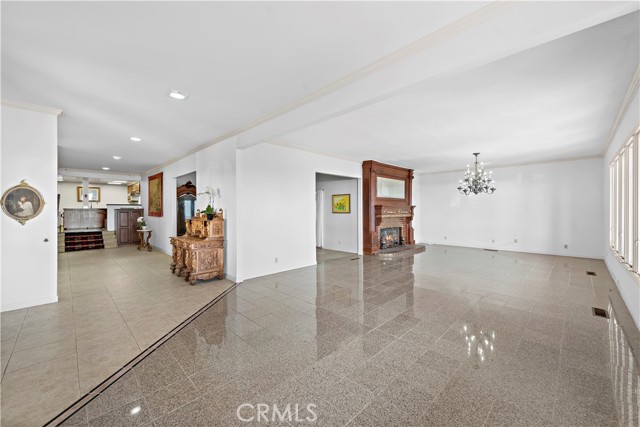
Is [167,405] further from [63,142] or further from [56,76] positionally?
[63,142]

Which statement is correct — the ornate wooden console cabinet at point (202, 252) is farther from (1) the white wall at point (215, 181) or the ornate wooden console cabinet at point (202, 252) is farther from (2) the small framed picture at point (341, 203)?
(2) the small framed picture at point (341, 203)

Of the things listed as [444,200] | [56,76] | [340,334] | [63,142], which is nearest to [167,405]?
[340,334]

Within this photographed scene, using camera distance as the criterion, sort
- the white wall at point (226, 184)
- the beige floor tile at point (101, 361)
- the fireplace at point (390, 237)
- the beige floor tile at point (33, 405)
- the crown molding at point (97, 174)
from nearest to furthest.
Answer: the beige floor tile at point (33, 405), the beige floor tile at point (101, 361), the white wall at point (226, 184), the fireplace at point (390, 237), the crown molding at point (97, 174)

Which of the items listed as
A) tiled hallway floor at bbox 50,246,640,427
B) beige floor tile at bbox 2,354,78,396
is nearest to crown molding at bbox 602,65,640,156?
tiled hallway floor at bbox 50,246,640,427

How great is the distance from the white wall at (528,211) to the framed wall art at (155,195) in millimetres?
9430

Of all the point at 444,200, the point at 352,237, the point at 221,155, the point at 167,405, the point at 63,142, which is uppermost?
the point at 63,142

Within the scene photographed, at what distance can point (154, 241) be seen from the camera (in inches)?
368

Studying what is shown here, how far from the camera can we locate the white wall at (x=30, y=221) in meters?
3.58

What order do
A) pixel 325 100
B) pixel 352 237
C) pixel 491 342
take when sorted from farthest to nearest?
pixel 352 237, pixel 325 100, pixel 491 342

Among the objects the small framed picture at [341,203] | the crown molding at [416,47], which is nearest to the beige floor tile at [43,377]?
the crown molding at [416,47]

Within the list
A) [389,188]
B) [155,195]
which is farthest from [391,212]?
[155,195]

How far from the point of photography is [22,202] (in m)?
3.68

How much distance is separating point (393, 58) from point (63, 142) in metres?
6.86

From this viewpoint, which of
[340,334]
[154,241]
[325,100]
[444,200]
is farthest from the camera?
[444,200]
